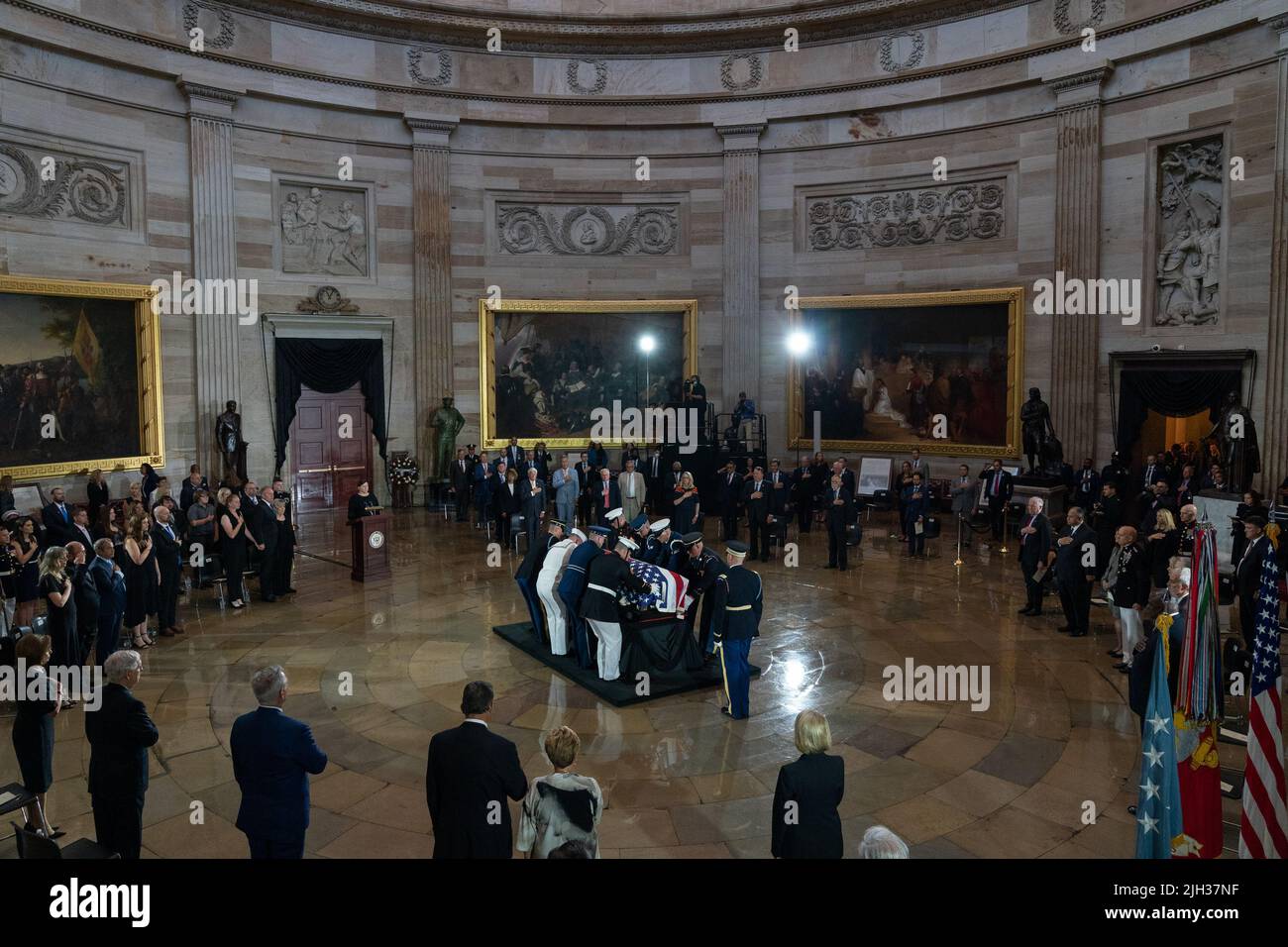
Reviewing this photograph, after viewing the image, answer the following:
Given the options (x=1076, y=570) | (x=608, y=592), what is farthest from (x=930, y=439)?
(x=608, y=592)

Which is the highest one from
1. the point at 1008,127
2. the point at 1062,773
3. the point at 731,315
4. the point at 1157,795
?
the point at 1008,127

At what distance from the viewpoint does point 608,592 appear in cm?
970

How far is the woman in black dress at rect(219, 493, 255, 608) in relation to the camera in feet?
43.5

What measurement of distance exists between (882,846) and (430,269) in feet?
69.4

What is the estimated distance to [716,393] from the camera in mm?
24203

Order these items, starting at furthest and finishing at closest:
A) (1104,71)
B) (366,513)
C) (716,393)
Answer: (716,393) → (1104,71) → (366,513)

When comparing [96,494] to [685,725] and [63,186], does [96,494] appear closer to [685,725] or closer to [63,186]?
[63,186]

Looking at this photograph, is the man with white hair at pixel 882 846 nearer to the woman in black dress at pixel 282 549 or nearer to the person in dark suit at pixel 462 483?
the woman in black dress at pixel 282 549

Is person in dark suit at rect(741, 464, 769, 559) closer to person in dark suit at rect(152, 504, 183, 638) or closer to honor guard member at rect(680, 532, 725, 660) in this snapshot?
honor guard member at rect(680, 532, 725, 660)

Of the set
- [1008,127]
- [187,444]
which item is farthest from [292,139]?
[1008,127]

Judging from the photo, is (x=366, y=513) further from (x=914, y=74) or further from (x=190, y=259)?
(x=914, y=74)

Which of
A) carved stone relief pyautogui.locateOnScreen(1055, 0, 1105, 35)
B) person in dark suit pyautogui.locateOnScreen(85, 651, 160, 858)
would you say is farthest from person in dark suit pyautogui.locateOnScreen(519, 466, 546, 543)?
carved stone relief pyautogui.locateOnScreen(1055, 0, 1105, 35)

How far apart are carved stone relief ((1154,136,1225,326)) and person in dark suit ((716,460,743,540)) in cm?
923
